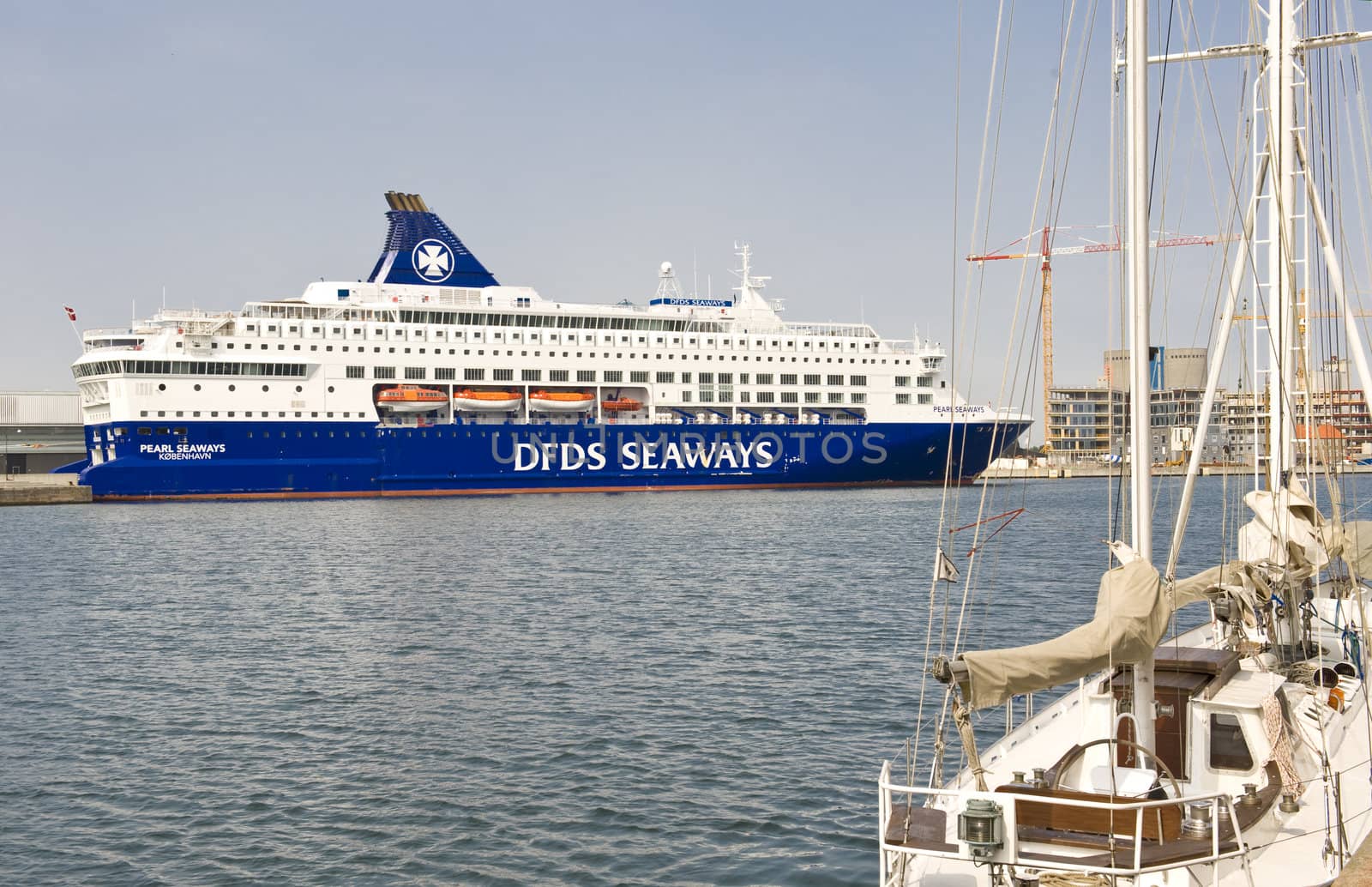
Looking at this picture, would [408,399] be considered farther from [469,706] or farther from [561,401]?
[469,706]

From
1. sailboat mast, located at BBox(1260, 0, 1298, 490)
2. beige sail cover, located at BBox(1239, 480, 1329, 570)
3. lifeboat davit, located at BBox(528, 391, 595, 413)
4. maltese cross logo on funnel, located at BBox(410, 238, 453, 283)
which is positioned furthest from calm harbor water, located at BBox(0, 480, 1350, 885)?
maltese cross logo on funnel, located at BBox(410, 238, 453, 283)

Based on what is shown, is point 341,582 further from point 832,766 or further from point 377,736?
point 832,766

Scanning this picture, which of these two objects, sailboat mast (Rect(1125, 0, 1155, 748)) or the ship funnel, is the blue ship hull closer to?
the ship funnel

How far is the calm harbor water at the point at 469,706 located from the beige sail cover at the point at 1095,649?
337cm

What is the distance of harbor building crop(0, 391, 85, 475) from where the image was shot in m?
81.8

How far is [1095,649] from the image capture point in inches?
301

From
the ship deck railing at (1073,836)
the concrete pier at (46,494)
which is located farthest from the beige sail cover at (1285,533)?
the concrete pier at (46,494)

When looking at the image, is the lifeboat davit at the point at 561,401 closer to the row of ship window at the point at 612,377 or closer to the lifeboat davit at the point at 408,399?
the row of ship window at the point at 612,377

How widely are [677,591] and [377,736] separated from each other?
484 inches

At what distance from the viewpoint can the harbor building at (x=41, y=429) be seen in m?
81.8

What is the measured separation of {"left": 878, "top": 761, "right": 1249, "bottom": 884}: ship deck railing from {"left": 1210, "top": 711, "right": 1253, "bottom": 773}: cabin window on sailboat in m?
1.19

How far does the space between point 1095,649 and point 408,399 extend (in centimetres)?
5340

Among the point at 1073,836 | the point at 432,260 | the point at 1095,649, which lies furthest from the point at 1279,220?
the point at 432,260

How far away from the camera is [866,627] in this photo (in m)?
21.7
